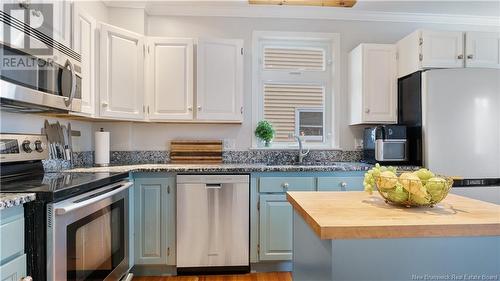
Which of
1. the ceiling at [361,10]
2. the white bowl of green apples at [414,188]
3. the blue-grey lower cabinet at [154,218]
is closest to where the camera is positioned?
the white bowl of green apples at [414,188]

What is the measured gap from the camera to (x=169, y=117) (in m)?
2.59

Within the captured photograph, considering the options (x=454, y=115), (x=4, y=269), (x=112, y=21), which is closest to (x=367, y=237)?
(x=4, y=269)

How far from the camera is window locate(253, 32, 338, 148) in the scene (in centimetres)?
300

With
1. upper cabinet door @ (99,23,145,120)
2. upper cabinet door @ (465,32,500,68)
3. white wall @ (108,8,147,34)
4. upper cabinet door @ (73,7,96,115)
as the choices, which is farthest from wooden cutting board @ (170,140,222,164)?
upper cabinet door @ (465,32,500,68)

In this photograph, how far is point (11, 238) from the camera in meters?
1.06

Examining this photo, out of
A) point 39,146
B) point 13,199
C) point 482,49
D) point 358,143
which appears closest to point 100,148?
point 39,146

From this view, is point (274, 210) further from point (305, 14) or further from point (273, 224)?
point (305, 14)

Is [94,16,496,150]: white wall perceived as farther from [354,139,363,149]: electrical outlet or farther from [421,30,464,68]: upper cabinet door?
[421,30,464,68]: upper cabinet door

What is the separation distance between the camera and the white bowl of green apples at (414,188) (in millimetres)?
959

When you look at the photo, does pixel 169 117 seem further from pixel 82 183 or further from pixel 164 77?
pixel 82 183

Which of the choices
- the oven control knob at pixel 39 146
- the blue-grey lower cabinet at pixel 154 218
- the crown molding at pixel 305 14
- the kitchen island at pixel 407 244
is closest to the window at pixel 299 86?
the crown molding at pixel 305 14

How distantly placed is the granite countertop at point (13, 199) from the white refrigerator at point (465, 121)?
2.72 meters

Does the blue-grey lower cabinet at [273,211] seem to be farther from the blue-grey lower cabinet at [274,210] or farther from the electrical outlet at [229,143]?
the electrical outlet at [229,143]

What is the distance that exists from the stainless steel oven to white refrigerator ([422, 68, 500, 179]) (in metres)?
2.51
